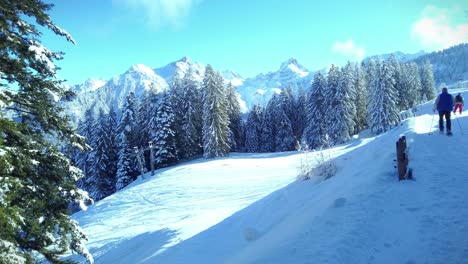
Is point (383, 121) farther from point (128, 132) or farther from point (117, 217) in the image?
point (117, 217)

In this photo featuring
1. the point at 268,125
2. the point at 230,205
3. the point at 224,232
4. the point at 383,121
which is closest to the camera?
the point at 224,232

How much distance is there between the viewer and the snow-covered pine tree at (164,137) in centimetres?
4575

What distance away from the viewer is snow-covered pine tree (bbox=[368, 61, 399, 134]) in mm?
49125

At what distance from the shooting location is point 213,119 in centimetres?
4797

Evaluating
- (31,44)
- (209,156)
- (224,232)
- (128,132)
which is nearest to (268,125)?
(209,156)

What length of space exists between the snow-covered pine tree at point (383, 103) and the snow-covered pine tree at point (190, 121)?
80.5 feet

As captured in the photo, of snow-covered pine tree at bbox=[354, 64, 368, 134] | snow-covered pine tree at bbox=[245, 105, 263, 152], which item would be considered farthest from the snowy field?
snow-covered pine tree at bbox=[245, 105, 263, 152]

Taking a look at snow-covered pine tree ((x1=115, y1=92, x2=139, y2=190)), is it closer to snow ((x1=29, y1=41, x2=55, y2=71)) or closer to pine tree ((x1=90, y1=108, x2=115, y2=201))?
pine tree ((x1=90, y1=108, x2=115, y2=201))

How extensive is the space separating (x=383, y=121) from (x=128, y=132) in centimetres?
3360

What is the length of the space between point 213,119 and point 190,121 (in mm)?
4643

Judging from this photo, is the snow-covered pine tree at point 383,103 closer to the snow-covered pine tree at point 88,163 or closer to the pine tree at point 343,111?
the pine tree at point 343,111

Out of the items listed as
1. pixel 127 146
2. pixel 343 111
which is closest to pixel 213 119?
pixel 127 146

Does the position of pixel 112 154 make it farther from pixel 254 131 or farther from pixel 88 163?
pixel 254 131

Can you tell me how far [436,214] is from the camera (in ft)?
24.4
